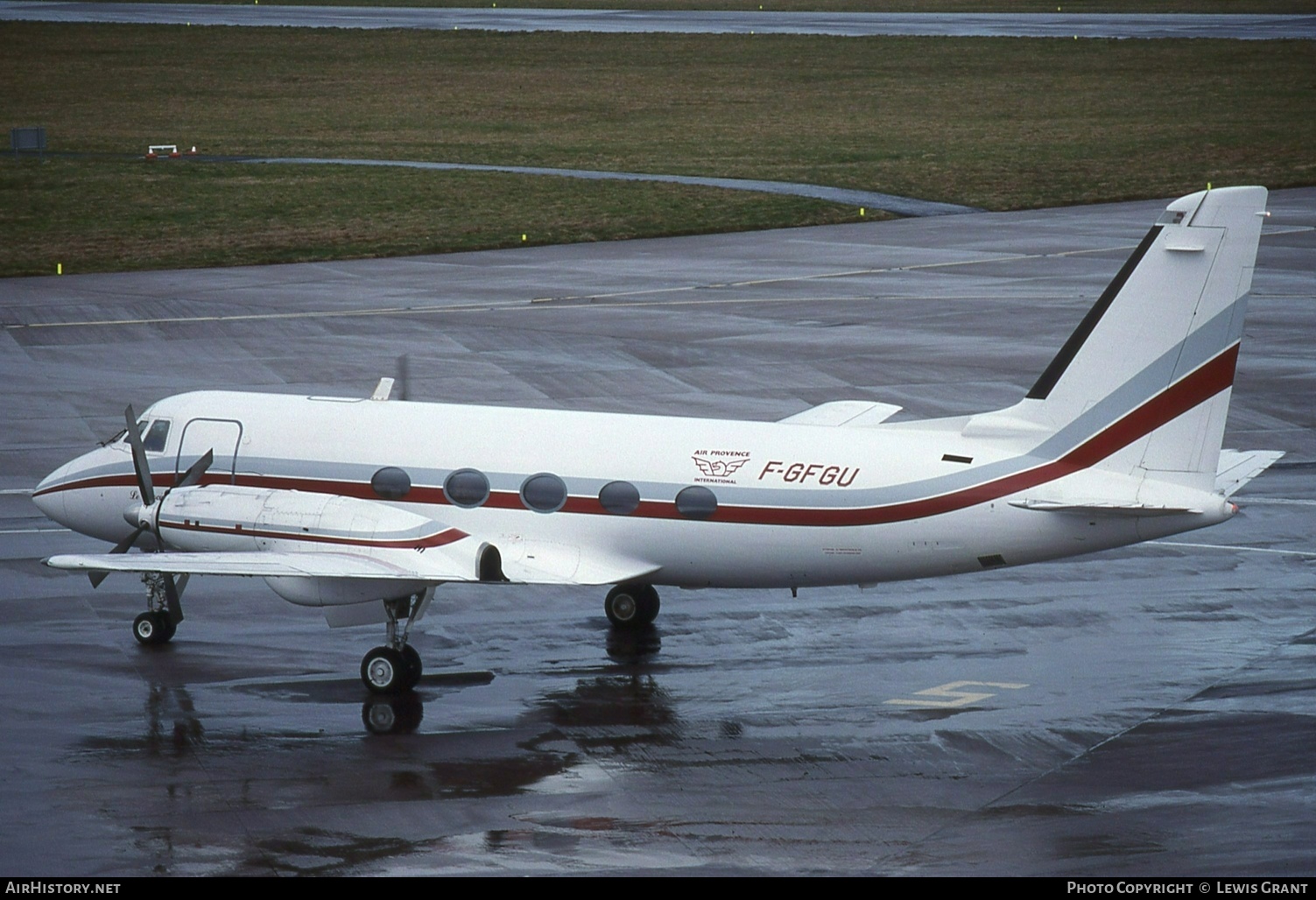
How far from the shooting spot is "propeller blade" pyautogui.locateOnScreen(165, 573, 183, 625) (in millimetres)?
24469

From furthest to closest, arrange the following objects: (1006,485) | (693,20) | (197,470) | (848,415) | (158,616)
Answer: (693,20), (848,415), (158,616), (197,470), (1006,485)

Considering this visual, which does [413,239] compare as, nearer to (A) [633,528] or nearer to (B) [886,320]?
(B) [886,320]

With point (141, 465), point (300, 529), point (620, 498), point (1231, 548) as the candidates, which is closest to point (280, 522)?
point (300, 529)

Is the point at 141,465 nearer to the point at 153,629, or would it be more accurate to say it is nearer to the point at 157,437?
the point at 157,437

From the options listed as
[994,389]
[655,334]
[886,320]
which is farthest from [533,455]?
[886,320]

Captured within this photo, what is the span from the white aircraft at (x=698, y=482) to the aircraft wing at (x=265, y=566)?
1.6 inches

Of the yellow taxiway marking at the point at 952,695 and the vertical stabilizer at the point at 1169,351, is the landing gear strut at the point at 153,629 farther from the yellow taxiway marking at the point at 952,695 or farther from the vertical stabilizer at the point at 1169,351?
the vertical stabilizer at the point at 1169,351

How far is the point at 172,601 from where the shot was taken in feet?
80.5

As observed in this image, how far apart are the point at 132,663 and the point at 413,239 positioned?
39373 millimetres

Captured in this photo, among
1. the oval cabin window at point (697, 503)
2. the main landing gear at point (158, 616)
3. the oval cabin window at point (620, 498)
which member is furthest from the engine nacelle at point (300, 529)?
the oval cabin window at point (697, 503)

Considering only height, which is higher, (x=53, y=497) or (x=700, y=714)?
(x=53, y=497)

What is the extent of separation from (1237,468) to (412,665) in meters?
11.0

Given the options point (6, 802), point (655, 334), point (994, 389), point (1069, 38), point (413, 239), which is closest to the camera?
point (6, 802)
